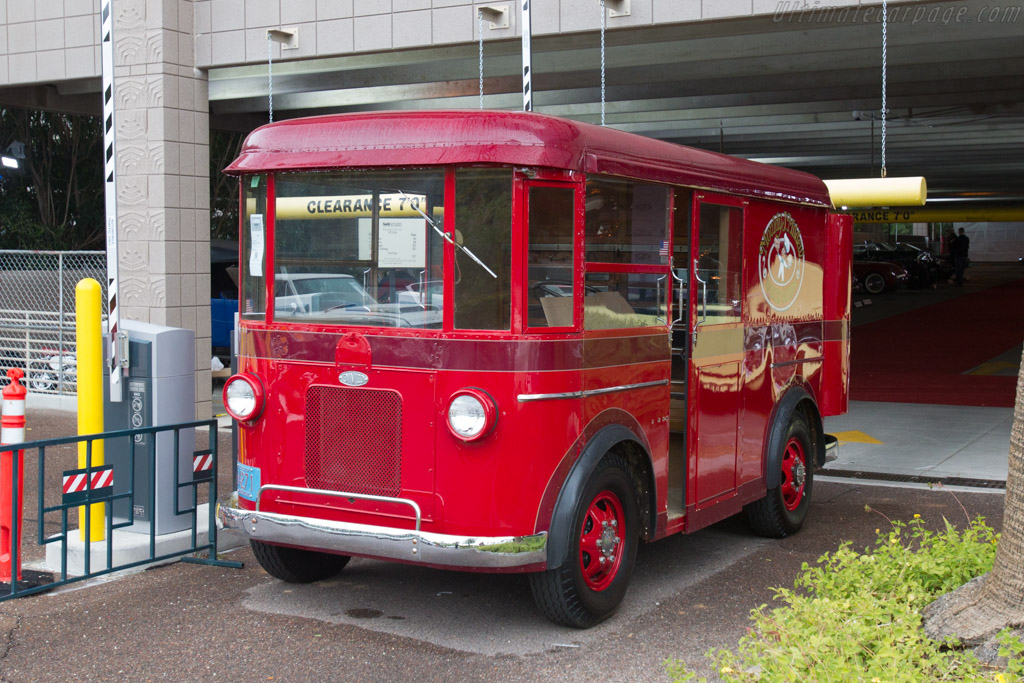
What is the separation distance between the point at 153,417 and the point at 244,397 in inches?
49.2

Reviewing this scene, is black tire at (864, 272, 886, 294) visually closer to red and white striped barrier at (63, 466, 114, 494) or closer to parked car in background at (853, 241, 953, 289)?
parked car in background at (853, 241, 953, 289)

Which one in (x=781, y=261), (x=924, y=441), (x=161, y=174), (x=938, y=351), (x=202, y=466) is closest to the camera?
(x=202, y=466)

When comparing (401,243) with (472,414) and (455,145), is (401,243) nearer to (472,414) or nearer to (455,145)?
(455,145)

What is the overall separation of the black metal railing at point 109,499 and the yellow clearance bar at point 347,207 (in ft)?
5.00

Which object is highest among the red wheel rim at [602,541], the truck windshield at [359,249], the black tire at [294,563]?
the truck windshield at [359,249]

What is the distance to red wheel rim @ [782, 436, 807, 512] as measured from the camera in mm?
Answer: 7414

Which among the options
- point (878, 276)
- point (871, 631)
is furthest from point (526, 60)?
point (878, 276)

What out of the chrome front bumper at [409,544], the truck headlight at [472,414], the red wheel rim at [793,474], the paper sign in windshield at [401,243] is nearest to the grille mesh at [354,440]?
the chrome front bumper at [409,544]

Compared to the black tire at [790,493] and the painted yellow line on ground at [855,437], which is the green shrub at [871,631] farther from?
the painted yellow line on ground at [855,437]

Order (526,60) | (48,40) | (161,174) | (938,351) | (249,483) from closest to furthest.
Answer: (249,483) < (526,60) < (161,174) < (48,40) < (938,351)

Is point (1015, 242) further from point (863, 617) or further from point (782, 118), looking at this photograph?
point (863, 617)

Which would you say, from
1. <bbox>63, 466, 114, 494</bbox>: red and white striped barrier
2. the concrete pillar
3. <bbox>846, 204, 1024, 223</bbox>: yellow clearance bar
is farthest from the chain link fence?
<bbox>846, 204, 1024, 223</bbox>: yellow clearance bar

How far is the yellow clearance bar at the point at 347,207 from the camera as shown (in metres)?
5.19

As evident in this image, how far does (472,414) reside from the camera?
4984mm
